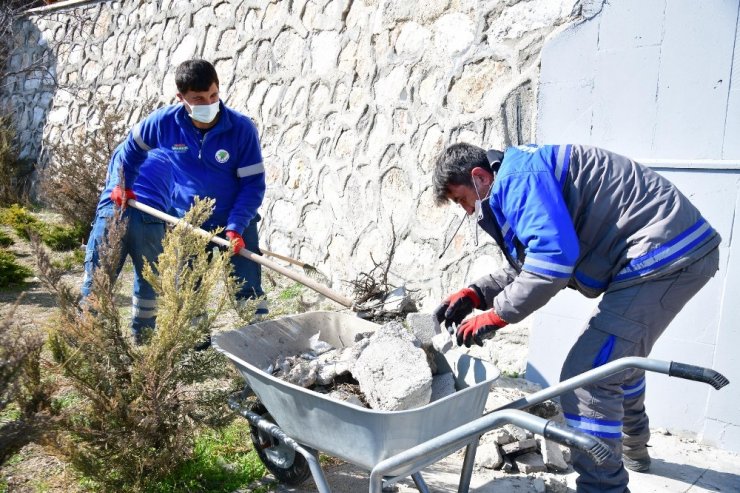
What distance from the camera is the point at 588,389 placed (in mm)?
2600

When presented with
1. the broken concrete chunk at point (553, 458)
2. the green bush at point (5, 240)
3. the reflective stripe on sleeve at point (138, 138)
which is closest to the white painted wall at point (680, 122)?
the broken concrete chunk at point (553, 458)

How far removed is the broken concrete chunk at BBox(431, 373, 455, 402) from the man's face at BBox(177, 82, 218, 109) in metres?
2.27

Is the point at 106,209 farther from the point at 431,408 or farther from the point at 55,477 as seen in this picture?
the point at 431,408

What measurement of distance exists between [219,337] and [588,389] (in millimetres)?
1496

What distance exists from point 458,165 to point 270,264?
4.87 ft

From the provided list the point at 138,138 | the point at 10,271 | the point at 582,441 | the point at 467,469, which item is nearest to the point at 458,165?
the point at 467,469

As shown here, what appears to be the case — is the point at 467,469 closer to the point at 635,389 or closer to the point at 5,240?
the point at 635,389

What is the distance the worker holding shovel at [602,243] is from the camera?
8.34ft

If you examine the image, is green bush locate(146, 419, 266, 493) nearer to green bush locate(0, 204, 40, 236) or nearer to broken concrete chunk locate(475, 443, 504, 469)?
broken concrete chunk locate(475, 443, 504, 469)

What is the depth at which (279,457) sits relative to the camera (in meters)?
Answer: 2.95

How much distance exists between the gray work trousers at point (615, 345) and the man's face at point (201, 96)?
256cm

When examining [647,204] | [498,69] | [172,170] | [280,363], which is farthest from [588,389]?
[172,170]

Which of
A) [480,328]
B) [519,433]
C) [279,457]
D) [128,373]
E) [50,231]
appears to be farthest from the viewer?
[50,231]

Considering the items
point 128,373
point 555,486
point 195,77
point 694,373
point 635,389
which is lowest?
point 555,486
